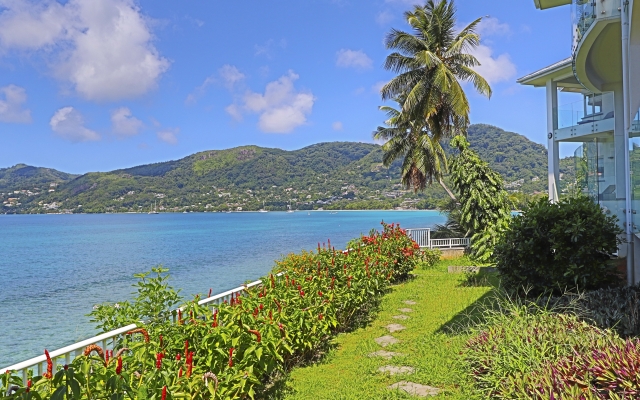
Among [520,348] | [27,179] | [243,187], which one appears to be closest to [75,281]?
[520,348]

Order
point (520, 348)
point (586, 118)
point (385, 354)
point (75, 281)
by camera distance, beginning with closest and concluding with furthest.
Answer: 1. point (520, 348)
2. point (385, 354)
3. point (586, 118)
4. point (75, 281)

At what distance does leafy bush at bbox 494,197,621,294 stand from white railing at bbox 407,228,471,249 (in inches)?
456

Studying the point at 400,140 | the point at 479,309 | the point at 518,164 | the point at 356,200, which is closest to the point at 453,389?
the point at 479,309

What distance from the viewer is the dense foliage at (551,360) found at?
138 inches

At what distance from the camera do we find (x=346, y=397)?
4836 millimetres

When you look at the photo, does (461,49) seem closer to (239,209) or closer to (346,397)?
(346,397)

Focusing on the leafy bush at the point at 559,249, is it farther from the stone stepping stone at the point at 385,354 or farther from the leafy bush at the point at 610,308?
the stone stepping stone at the point at 385,354

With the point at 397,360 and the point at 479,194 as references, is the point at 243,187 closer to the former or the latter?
the point at 479,194

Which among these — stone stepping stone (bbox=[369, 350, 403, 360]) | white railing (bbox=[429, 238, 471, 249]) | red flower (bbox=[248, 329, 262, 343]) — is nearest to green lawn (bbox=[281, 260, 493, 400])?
stone stepping stone (bbox=[369, 350, 403, 360])

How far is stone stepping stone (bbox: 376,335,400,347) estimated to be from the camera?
678 cm

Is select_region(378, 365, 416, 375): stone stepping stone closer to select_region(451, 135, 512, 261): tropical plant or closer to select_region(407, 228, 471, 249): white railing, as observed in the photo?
select_region(451, 135, 512, 261): tropical plant

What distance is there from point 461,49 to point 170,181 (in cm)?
13402

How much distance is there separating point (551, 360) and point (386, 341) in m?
2.96

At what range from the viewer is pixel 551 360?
4.24 m
